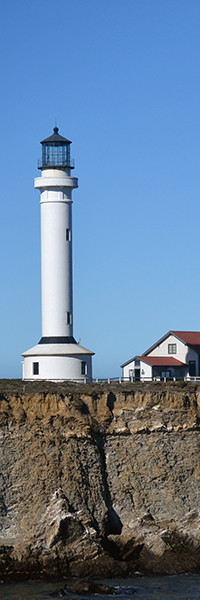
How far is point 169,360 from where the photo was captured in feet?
141

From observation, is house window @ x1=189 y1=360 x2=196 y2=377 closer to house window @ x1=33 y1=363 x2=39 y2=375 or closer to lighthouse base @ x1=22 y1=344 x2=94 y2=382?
lighthouse base @ x1=22 y1=344 x2=94 y2=382

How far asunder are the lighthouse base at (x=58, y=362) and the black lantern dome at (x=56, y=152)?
341 inches

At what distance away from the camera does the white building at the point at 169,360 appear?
41.9 metres

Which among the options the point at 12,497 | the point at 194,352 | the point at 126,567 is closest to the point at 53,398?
the point at 12,497

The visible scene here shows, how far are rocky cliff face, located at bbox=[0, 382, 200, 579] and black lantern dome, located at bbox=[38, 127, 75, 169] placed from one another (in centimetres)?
1093

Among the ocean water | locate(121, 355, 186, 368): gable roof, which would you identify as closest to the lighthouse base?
locate(121, 355, 186, 368): gable roof

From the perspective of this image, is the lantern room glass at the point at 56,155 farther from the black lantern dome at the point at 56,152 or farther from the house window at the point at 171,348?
the house window at the point at 171,348

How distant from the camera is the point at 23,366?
130ft

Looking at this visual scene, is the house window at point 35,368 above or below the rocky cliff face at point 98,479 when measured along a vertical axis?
above

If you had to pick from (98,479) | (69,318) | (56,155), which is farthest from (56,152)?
(98,479)

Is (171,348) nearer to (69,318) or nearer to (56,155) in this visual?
(69,318)

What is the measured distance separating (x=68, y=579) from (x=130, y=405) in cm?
864

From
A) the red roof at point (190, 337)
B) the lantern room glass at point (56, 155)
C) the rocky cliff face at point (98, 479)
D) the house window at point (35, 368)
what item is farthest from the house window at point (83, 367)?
the lantern room glass at point (56, 155)

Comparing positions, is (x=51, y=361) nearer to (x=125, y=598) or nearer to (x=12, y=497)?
(x=12, y=497)
